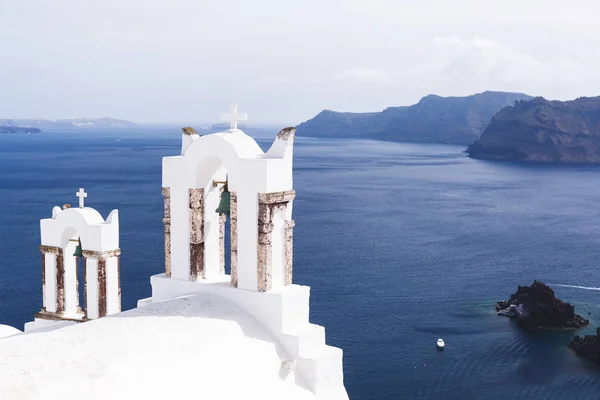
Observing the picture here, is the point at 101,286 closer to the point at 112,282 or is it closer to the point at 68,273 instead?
the point at 112,282

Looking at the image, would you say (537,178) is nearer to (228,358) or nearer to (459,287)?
(459,287)

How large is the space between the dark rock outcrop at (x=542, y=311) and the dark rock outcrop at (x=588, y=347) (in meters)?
4.31

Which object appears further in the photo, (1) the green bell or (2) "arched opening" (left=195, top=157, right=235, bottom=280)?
(2) "arched opening" (left=195, top=157, right=235, bottom=280)

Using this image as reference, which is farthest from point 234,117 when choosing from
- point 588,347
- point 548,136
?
point 548,136

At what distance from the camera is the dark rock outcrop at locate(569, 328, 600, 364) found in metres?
43.7

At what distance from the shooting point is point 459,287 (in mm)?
57219

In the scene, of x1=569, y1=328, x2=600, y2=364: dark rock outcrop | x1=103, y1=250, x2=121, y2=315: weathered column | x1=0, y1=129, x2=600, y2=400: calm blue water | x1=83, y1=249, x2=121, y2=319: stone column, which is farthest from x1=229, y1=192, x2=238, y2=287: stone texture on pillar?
x1=569, y1=328, x2=600, y2=364: dark rock outcrop

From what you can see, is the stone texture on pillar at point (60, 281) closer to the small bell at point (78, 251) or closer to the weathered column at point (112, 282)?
the small bell at point (78, 251)

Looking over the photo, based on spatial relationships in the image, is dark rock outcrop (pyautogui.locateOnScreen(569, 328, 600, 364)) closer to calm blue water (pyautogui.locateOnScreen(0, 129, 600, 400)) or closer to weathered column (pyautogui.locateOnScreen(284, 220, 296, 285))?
calm blue water (pyautogui.locateOnScreen(0, 129, 600, 400))

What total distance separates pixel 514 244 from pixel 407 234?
10.9 meters

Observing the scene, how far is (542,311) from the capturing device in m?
50.9

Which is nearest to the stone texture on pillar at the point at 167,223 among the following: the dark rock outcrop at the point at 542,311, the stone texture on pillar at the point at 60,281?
the stone texture on pillar at the point at 60,281

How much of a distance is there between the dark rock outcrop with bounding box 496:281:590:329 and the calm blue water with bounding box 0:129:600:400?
1.43 metres

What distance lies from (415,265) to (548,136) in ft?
453
